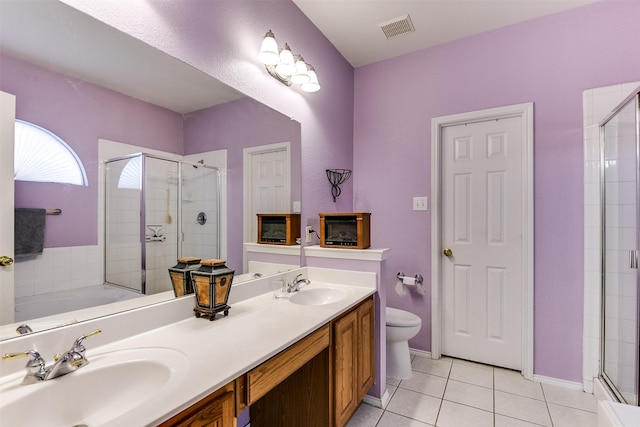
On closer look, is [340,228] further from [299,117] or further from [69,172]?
[69,172]

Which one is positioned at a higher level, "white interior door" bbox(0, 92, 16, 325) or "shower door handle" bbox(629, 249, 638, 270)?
"white interior door" bbox(0, 92, 16, 325)

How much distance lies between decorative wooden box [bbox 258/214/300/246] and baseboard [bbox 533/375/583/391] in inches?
79.5

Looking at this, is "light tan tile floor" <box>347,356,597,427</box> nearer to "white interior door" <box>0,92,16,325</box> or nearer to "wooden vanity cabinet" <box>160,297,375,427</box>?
"wooden vanity cabinet" <box>160,297,375,427</box>

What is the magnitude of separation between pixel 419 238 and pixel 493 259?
576mm

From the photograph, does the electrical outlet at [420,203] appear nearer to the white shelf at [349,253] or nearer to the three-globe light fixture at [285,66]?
the white shelf at [349,253]

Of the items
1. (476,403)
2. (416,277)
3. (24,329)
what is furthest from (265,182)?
(476,403)

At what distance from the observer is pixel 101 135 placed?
1.06 m

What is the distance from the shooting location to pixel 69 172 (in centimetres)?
97

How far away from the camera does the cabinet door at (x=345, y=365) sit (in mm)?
1459

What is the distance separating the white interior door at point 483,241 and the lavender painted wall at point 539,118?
0.46 ft

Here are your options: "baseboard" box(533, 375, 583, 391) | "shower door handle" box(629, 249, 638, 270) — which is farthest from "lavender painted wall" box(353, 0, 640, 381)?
"shower door handle" box(629, 249, 638, 270)

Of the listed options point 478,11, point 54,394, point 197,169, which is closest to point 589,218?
point 478,11

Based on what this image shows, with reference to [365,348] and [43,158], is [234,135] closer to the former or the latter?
[43,158]

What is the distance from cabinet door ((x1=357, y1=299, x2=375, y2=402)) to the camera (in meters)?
1.69
